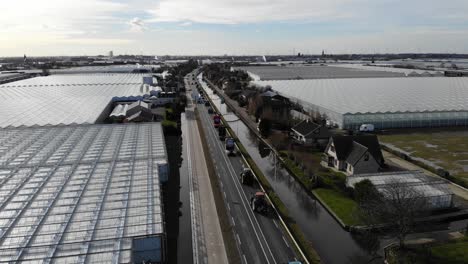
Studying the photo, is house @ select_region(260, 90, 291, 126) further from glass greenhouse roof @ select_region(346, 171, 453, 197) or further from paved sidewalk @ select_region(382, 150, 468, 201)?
glass greenhouse roof @ select_region(346, 171, 453, 197)

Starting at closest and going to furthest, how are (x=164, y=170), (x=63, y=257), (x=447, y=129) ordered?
(x=63, y=257) < (x=164, y=170) < (x=447, y=129)

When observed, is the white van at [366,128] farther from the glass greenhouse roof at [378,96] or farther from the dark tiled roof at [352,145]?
the dark tiled roof at [352,145]

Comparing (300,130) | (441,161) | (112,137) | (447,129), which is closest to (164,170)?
(112,137)

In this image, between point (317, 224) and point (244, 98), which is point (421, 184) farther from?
point (244, 98)

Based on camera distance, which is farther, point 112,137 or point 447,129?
point 447,129

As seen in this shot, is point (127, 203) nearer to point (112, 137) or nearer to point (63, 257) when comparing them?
point (63, 257)

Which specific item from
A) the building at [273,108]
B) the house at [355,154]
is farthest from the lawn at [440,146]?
the building at [273,108]

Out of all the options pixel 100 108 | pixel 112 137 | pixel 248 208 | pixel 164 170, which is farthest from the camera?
pixel 100 108

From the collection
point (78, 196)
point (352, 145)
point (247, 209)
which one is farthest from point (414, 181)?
point (78, 196)
